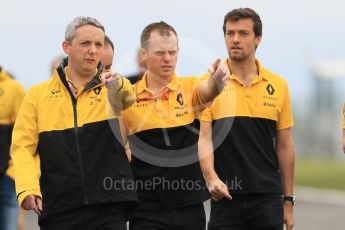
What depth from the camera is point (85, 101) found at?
901 centimetres

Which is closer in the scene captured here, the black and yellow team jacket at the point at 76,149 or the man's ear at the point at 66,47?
the black and yellow team jacket at the point at 76,149

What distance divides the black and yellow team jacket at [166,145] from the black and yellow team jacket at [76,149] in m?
0.68

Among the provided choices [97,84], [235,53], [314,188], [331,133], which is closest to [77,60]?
[97,84]

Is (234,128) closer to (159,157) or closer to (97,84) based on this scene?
(159,157)

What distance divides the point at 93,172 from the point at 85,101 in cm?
53

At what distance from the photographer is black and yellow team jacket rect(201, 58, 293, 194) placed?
9766 millimetres

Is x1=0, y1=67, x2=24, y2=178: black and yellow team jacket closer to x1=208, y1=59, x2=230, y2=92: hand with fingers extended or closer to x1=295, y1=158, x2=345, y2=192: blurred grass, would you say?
x1=208, y1=59, x2=230, y2=92: hand with fingers extended

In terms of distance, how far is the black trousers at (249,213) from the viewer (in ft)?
32.0

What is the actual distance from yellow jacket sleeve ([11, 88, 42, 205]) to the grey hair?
1.58 ft

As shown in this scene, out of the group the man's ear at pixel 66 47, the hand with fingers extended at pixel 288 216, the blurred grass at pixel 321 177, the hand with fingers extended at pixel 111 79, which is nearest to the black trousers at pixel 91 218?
the hand with fingers extended at pixel 111 79

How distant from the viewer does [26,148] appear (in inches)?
356

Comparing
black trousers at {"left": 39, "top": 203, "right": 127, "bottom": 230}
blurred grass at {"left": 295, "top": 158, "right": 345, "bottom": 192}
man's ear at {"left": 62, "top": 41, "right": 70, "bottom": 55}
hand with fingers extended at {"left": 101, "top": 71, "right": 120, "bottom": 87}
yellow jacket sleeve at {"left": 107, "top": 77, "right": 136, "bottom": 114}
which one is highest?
man's ear at {"left": 62, "top": 41, "right": 70, "bottom": 55}

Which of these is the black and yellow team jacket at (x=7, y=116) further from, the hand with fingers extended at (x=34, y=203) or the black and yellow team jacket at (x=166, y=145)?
the hand with fingers extended at (x=34, y=203)

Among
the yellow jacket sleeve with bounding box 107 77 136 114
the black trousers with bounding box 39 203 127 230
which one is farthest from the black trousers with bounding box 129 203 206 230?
the yellow jacket sleeve with bounding box 107 77 136 114
